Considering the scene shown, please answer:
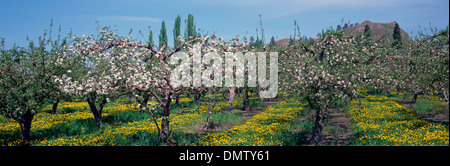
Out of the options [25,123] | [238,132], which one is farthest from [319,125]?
[25,123]

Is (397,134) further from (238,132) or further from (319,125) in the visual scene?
(238,132)

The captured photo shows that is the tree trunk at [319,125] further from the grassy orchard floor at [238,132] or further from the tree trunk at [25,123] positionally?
the tree trunk at [25,123]

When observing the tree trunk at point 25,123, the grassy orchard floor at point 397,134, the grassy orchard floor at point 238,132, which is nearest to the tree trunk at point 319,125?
the grassy orchard floor at point 238,132

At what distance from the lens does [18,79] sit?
1600cm

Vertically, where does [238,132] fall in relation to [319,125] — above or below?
below

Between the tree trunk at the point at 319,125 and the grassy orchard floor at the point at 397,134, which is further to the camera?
the tree trunk at the point at 319,125

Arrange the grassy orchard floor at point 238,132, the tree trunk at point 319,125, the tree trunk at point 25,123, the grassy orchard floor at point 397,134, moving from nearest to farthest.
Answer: the grassy orchard floor at point 397,134, the grassy orchard floor at point 238,132, the tree trunk at point 319,125, the tree trunk at point 25,123

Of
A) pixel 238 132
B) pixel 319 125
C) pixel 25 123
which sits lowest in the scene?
pixel 238 132

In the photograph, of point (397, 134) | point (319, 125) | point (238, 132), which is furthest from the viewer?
point (238, 132)

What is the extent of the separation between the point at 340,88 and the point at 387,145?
453 cm

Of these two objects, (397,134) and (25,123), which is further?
(25,123)

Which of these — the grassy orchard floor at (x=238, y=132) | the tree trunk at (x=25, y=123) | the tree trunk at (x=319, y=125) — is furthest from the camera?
the tree trunk at (x=25, y=123)
